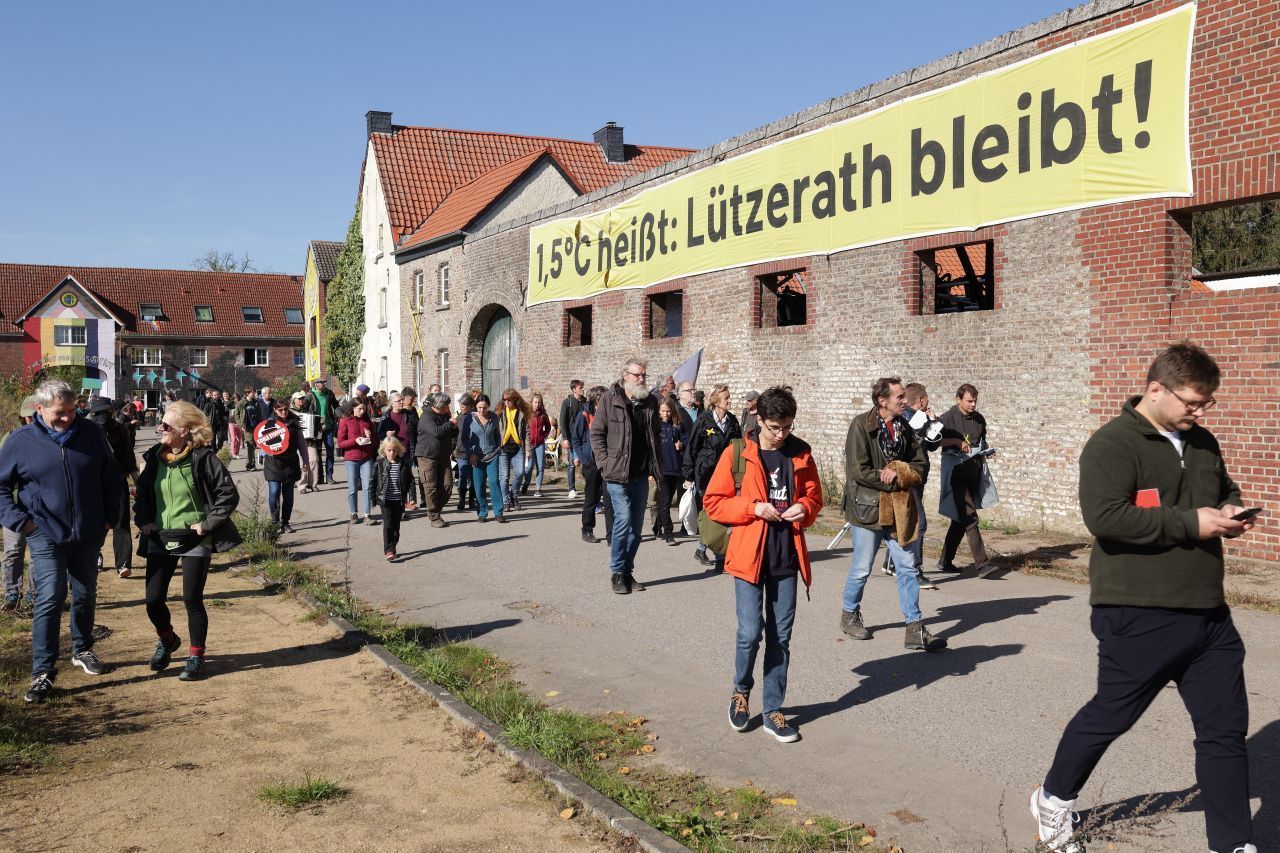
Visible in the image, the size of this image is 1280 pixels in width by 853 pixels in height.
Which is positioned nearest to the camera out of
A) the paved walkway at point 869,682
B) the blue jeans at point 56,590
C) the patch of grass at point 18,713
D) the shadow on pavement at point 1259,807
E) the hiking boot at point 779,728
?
the shadow on pavement at point 1259,807

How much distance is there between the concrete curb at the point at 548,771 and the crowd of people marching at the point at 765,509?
1140 millimetres

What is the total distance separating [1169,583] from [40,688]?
605 centimetres

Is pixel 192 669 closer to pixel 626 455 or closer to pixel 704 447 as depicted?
pixel 626 455

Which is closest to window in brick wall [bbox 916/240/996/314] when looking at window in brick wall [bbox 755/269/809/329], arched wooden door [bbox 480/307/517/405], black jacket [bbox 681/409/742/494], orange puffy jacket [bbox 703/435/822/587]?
window in brick wall [bbox 755/269/809/329]

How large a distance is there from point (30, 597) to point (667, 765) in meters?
6.75

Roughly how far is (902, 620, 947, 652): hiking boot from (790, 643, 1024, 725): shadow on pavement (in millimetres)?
49

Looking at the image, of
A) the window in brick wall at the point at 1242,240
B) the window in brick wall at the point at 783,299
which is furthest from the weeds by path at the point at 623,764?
the window in brick wall at the point at 1242,240

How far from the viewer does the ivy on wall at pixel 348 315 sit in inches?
1534

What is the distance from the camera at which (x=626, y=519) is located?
31.6 ft

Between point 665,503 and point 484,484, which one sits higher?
point 484,484

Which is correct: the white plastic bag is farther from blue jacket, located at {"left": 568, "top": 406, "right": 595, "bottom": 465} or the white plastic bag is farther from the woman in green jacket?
the woman in green jacket

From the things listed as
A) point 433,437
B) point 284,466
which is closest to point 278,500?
point 284,466

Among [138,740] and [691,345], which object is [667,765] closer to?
[138,740]

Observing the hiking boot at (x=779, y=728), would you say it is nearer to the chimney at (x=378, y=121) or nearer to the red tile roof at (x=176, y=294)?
the chimney at (x=378, y=121)
